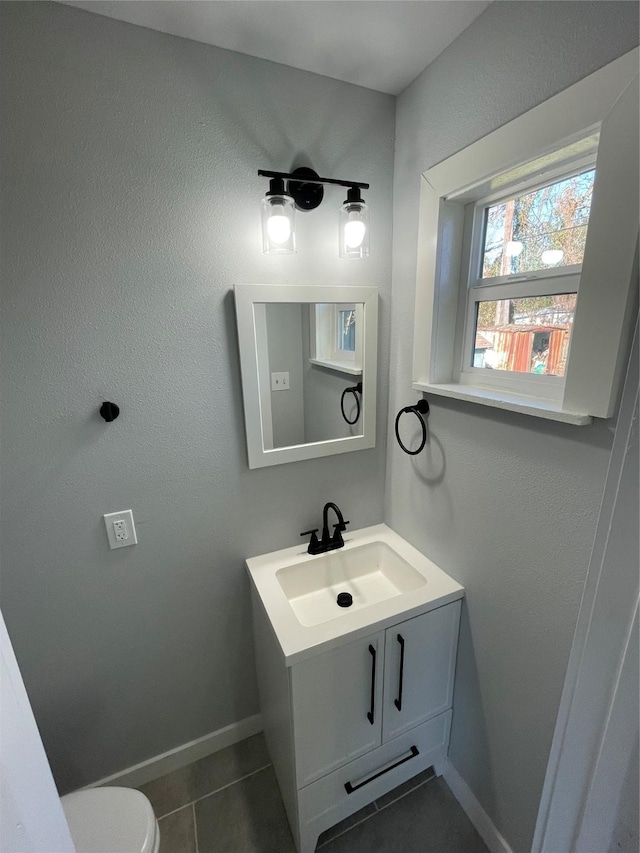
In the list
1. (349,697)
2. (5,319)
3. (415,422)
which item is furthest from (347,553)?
(5,319)

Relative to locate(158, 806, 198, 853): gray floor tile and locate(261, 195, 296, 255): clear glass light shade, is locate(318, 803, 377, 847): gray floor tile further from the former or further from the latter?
locate(261, 195, 296, 255): clear glass light shade

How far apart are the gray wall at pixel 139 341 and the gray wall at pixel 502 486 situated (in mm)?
225

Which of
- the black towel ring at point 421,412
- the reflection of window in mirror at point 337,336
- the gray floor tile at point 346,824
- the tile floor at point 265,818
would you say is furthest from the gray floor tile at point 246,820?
the reflection of window in mirror at point 337,336

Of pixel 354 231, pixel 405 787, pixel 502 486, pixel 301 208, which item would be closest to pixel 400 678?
pixel 405 787

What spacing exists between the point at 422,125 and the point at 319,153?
13.4 inches

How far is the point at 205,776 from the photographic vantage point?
1472 millimetres

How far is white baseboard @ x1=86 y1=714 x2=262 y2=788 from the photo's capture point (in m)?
1.41

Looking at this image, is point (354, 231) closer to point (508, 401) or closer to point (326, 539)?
point (508, 401)

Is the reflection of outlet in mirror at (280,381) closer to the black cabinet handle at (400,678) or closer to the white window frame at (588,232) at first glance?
the white window frame at (588,232)

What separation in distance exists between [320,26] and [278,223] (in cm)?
50

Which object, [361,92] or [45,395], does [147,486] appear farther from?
[361,92]

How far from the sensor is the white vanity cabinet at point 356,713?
1103 mm

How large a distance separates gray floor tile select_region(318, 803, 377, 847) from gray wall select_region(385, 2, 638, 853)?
0.37m

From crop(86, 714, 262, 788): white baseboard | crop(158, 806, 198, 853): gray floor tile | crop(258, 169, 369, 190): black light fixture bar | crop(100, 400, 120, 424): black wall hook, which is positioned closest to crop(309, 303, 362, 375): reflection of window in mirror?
crop(258, 169, 369, 190): black light fixture bar
